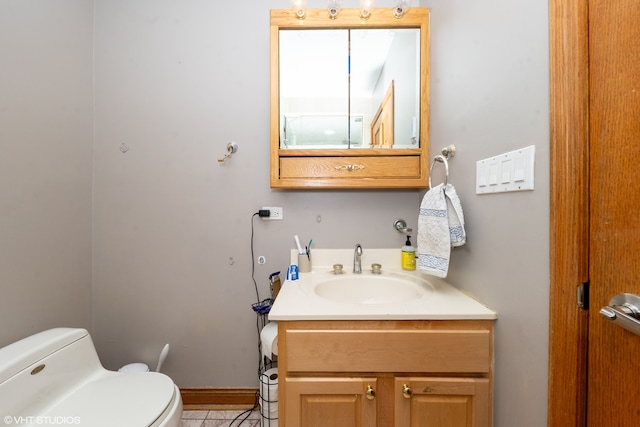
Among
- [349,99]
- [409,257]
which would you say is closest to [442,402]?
[409,257]

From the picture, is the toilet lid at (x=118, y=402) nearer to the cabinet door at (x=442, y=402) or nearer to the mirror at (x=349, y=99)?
the cabinet door at (x=442, y=402)

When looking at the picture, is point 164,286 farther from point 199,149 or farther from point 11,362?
point 199,149

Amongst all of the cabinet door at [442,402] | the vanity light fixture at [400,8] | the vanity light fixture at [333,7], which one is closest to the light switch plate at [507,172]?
the cabinet door at [442,402]

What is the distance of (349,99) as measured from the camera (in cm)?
122

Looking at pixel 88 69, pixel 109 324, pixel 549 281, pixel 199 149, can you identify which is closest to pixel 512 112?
pixel 549 281

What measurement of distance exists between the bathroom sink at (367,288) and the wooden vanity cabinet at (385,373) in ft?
1.06

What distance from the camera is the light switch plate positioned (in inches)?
25.4

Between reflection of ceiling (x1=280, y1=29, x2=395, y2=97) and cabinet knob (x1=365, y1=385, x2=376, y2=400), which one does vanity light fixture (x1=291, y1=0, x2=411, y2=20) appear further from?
cabinet knob (x1=365, y1=385, x2=376, y2=400)

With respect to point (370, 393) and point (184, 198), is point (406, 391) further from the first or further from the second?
point (184, 198)

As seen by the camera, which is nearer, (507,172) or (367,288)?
(507,172)

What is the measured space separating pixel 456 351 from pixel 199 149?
1453 mm

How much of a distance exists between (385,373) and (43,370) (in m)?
1.18

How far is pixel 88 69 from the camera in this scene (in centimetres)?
131

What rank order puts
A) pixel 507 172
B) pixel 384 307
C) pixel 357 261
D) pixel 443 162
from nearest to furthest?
pixel 507 172 → pixel 384 307 → pixel 443 162 → pixel 357 261
